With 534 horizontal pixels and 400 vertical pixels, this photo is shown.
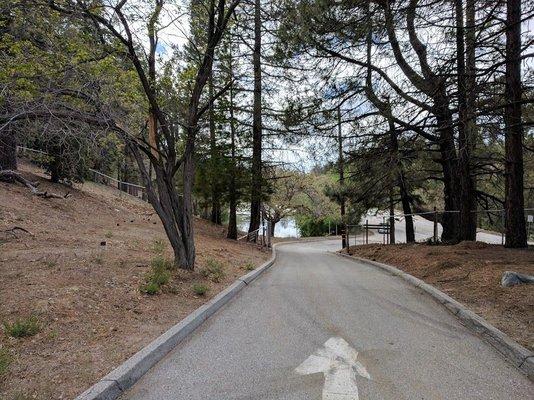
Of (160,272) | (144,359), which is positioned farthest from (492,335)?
(160,272)

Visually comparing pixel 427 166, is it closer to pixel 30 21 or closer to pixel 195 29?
pixel 195 29

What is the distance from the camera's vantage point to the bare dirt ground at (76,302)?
154 inches

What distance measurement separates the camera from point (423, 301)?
7.43 m

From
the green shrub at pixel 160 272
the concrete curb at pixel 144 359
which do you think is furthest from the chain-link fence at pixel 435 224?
the concrete curb at pixel 144 359

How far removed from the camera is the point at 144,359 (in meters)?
4.25

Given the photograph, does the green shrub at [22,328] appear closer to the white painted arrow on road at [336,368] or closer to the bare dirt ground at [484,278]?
the white painted arrow on road at [336,368]

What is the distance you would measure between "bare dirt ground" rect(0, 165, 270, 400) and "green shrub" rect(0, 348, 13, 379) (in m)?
0.04

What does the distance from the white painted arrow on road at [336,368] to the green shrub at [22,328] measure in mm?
2811

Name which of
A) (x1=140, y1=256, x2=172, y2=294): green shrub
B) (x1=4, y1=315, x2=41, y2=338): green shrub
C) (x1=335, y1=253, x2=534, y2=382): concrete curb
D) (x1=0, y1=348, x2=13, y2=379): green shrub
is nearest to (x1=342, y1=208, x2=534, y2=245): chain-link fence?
(x1=335, y1=253, x2=534, y2=382): concrete curb

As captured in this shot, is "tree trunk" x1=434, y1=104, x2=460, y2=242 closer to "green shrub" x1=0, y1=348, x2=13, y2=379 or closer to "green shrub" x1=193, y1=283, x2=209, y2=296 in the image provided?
"green shrub" x1=193, y1=283, x2=209, y2=296

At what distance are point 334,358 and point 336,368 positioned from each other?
0.29m

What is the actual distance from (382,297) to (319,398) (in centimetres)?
454

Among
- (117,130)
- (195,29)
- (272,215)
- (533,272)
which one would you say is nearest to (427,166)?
(533,272)

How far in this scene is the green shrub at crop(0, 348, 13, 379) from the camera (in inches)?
143
